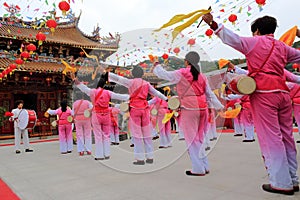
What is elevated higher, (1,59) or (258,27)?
(1,59)

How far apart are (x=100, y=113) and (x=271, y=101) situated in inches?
130

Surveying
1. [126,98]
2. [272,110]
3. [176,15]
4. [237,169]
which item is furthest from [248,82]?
[126,98]

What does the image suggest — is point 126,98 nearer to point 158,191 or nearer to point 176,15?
point 158,191

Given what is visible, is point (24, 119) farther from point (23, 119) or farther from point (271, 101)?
point (271, 101)

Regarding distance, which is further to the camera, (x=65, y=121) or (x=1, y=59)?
(x=1, y=59)

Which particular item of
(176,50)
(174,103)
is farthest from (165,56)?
(174,103)

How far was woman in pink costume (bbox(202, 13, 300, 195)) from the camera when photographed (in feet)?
Answer: 7.99

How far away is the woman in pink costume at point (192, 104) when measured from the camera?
339 centimetres

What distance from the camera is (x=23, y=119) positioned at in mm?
7730

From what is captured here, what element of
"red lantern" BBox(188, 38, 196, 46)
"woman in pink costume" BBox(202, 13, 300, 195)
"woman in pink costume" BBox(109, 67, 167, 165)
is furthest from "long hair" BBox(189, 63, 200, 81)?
"woman in pink costume" BBox(109, 67, 167, 165)

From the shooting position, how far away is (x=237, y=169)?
3.78m

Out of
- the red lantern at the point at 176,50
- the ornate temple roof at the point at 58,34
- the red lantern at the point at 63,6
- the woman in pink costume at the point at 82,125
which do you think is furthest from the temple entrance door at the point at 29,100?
the red lantern at the point at 176,50

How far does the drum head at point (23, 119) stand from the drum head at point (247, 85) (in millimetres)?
6857

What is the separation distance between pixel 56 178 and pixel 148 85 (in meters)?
2.04
